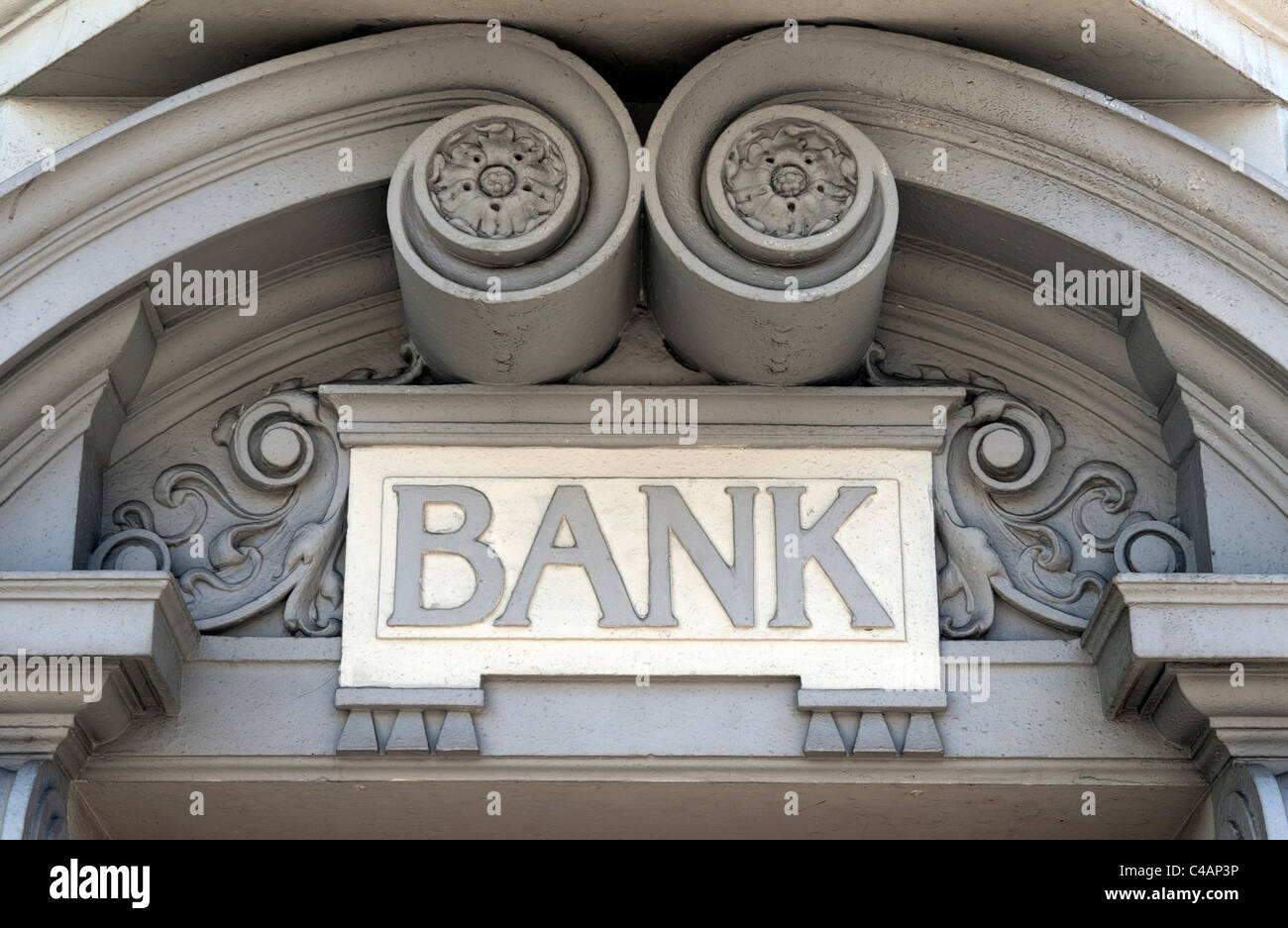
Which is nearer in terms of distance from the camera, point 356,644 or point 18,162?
point 356,644

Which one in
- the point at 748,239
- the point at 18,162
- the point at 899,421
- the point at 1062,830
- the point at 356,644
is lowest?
the point at 1062,830

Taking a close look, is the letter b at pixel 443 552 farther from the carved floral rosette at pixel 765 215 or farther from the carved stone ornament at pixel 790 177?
the carved stone ornament at pixel 790 177

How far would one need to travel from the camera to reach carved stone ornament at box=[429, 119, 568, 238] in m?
4.65

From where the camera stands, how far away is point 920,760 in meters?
4.57

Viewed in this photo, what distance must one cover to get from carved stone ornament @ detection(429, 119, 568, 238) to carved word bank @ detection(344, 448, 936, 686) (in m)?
0.56

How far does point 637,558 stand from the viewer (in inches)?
186

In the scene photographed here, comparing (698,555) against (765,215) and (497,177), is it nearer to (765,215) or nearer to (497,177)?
(765,215)

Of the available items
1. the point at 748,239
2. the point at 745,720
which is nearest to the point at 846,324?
the point at 748,239

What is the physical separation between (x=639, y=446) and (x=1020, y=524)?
0.94 meters

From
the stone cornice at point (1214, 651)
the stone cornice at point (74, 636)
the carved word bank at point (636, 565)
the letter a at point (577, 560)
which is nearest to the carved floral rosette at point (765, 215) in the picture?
the carved word bank at point (636, 565)

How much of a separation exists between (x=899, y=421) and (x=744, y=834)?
105 cm

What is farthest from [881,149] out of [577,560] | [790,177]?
[577,560]

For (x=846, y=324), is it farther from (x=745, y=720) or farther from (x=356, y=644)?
(x=356, y=644)

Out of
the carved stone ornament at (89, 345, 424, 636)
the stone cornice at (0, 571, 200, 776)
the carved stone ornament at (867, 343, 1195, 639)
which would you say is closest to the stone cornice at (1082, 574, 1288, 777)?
the carved stone ornament at (867, 343, 1195, 639)
